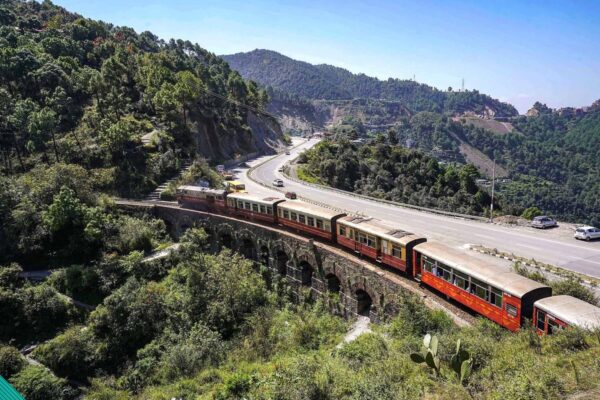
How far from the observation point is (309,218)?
3309 centimetres

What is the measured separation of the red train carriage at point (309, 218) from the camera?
31391 mm

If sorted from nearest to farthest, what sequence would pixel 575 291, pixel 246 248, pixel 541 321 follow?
pixel 541 321 → pixel 575 291 → pixel 246 248

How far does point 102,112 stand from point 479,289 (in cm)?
6007

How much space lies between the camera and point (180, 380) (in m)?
22.3

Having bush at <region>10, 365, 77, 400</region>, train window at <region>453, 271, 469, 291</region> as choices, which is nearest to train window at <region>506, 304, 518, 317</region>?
train window at <region>453, 271, 469, 291</region>

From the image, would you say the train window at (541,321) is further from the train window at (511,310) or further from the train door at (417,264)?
the train door at (417,264)

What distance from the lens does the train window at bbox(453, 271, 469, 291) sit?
20.4 m

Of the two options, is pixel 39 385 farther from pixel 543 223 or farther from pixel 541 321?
pixel 543 223

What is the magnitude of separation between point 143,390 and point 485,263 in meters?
20.8

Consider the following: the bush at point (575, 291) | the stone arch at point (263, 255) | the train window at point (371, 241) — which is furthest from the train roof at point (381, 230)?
the stone arch at point (263, 255)

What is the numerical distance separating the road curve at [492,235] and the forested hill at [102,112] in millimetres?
26061

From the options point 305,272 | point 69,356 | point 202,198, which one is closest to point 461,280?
point 305,272

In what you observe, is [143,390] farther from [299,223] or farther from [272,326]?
[299,223]

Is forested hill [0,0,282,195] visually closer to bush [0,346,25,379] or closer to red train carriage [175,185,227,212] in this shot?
red train carriage [175,185,227,212]
